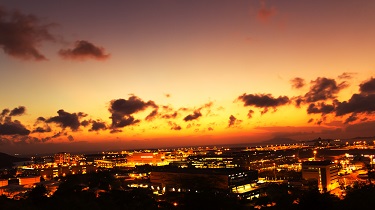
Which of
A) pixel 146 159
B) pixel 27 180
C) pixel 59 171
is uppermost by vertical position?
pixel 146 159

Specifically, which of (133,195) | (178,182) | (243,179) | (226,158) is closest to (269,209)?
(133,195)

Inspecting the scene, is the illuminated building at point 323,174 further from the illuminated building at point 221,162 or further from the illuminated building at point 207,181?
the illuminated building at point 221,162

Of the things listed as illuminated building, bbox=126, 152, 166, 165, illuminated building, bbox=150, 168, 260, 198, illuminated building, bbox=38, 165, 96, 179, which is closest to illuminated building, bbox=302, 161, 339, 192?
illuminated building, bbox=150, 168, 260, 198

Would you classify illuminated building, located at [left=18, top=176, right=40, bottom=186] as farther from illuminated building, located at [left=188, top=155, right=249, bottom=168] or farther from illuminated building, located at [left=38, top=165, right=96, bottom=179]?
illuminated building, located at [left=188, top=155, right=249, bottom=168]

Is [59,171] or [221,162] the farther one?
[59,171]

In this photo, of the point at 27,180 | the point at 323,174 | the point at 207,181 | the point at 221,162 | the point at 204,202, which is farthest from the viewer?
the point at 221,162

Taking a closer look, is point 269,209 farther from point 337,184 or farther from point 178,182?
point 337,184

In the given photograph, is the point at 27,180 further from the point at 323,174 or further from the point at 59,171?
the point at 323,174

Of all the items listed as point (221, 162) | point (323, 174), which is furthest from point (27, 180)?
point (323, 174)
